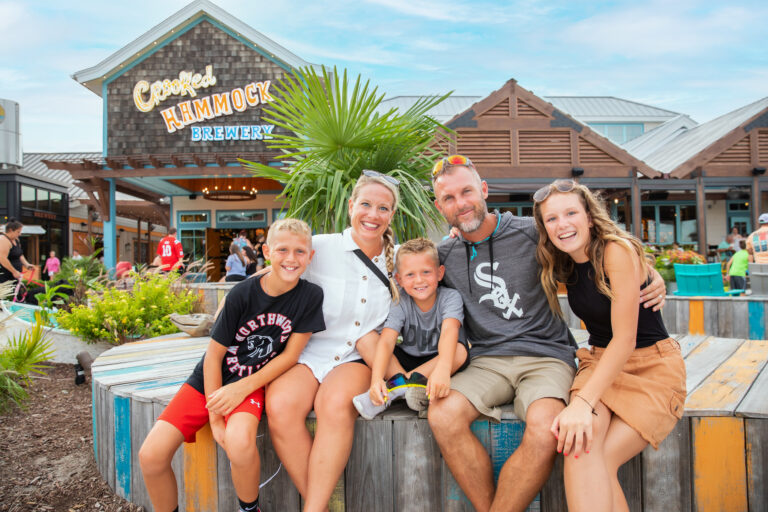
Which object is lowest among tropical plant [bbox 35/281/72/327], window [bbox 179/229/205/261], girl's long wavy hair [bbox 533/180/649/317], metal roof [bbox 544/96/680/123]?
tropical plant [bbox 35/281/72/327]

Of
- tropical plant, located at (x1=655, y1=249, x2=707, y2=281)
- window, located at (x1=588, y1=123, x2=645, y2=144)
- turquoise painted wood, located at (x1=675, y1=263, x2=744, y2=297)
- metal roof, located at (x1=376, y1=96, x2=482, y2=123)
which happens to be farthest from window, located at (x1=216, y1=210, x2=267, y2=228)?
window, located at (x1=588, y1=123, x2=645, y2=144)

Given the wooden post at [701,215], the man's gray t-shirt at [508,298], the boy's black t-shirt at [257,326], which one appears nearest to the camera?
the boy's black t-shirt at [257,326]

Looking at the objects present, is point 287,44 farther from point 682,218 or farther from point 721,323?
point 682,218

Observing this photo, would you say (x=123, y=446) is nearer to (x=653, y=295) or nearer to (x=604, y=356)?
(x=604, y=356)

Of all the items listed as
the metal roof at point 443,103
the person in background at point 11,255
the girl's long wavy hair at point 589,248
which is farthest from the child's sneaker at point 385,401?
the metal roof at point 443,103

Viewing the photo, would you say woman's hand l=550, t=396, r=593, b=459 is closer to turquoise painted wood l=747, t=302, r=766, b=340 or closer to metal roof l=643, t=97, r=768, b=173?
turquoise painted wood l=747, t=302, r=766, b=340

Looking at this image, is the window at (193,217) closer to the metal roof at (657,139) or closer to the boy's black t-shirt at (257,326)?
the boy's black t-shirt at (257,326)

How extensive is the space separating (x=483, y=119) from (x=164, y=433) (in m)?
9.31

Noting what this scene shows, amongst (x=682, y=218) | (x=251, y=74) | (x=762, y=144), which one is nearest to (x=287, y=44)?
(x=251, y=74)

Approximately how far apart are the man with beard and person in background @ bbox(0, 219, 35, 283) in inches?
258

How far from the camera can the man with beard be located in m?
1.53

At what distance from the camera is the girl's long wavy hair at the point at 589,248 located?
1682mm

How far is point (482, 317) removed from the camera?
2039mm

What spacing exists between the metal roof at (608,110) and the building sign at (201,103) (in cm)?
1954
